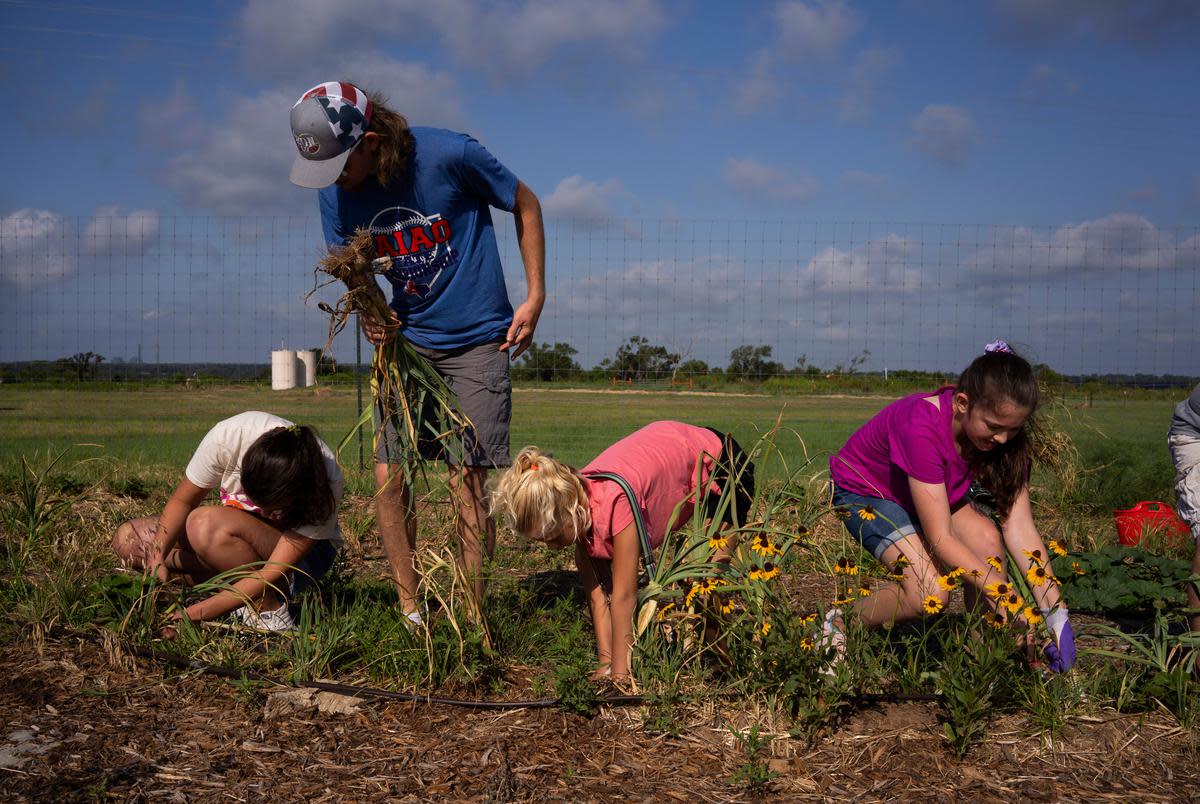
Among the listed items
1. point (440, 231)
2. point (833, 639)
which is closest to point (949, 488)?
point (833, 639)

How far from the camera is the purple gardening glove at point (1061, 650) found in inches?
111

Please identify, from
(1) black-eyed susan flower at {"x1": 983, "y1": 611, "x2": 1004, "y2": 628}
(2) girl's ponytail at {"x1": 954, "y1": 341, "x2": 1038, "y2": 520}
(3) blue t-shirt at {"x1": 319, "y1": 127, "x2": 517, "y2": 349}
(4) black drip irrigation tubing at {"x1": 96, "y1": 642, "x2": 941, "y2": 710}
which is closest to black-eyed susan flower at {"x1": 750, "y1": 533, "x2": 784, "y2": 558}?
(4) black drip irrigation tubing at {"x1": 96, "y1": 642, "x2": 941, "y2": 710}

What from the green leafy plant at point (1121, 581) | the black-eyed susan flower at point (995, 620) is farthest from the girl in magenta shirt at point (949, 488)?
the green leafy plant at point (1121, 581)

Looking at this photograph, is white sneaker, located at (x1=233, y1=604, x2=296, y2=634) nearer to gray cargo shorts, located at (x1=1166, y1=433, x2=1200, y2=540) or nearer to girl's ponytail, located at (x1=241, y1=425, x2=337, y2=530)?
girl's ponytail, located at (x1=241, y1=425, x2=337, y2=530)

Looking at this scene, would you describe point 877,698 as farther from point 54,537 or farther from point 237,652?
point 54,537

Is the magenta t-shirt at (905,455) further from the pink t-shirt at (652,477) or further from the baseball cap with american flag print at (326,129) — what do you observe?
the baseball cap with american flag print at (326,129)

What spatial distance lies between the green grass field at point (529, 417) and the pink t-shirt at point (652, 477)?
4358 mm

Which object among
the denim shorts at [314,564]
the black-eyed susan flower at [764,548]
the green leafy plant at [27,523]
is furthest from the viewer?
the green leafy plant at [27,523]

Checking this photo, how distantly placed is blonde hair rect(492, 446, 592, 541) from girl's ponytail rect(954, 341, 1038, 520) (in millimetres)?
1348

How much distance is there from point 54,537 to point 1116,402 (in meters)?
12.1

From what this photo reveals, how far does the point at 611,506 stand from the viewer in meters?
2.91

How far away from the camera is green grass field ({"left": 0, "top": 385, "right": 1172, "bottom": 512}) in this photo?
27.3 feet

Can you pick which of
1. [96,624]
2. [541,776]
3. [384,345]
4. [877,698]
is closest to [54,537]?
[96,624]

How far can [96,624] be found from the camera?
10.4 ft
